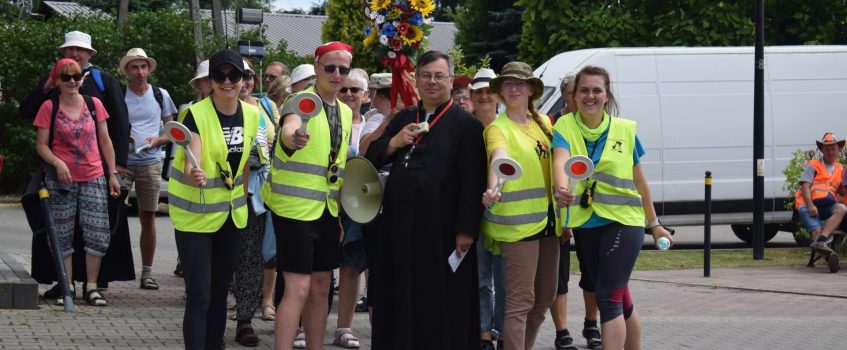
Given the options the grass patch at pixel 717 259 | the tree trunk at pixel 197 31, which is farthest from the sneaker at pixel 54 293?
the tree trunk at pixel 197 31

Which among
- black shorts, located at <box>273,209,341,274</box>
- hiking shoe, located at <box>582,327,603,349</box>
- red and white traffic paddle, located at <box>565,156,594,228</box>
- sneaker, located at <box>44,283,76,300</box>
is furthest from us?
sneaker, located at <box>44,283,76,300</box>

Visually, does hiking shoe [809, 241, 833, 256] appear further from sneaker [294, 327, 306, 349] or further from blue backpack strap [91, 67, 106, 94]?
blue backpack strap [91, 67, 106, 94]

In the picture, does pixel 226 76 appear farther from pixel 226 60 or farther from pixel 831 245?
pixel 831 245

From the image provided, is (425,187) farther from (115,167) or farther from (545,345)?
(115,167)

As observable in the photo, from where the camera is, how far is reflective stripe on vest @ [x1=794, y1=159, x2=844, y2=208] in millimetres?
15203

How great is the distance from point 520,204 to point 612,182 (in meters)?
0.53

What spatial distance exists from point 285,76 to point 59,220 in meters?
1.97

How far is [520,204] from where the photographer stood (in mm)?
7289

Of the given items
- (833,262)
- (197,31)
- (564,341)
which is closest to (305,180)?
(564,341)

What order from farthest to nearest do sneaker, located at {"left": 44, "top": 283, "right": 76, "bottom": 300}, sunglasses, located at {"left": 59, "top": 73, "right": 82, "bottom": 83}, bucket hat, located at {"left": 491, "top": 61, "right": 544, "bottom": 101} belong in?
sneaker, located at {"left": 44, "top": 283, "right": 76, "bottom": 300} < sunglasses, located at {"left": 59, "top": 73, "right": 82, "bottom": 83} < bucket hat, located at {"left": 491, "top": 61, "right": 544, "bottom": 101}

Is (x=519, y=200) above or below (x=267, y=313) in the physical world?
above

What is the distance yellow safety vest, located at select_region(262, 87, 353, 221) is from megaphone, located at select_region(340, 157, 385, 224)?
4.7 inches

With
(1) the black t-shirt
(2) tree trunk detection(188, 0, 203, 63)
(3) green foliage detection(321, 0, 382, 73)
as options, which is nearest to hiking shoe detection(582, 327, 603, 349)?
(1) the black t-shirt

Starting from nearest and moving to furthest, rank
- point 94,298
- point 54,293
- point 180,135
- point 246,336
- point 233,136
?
point 180,135 < point 233,136 < point 246,336 < point 94,298 < point 54,293
